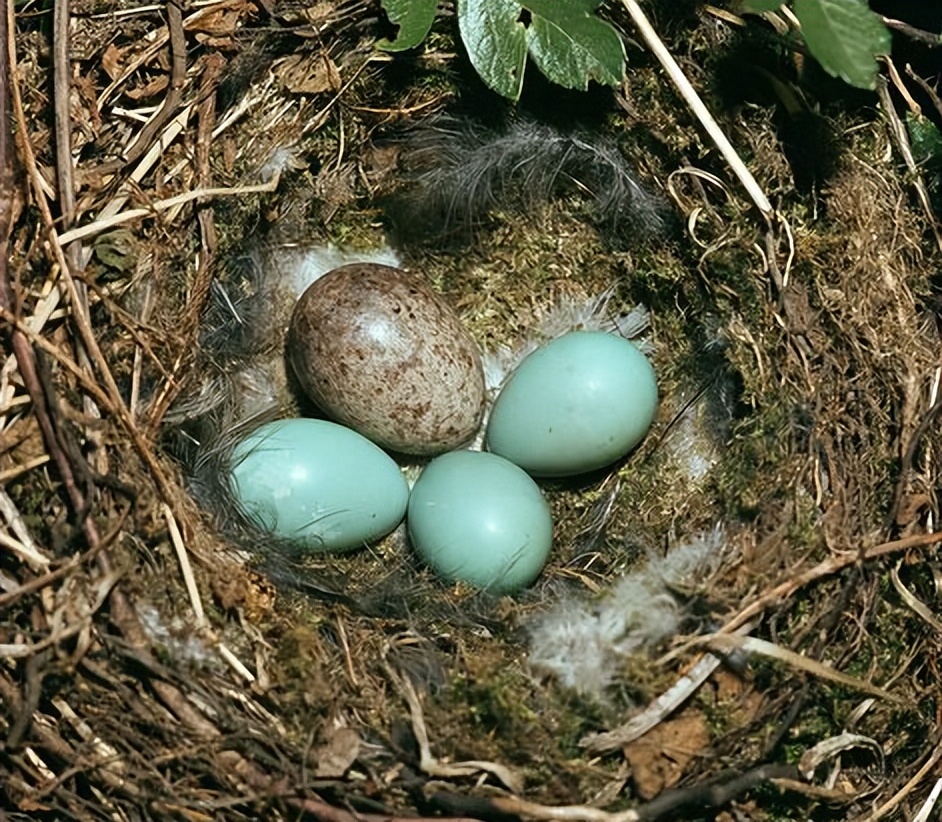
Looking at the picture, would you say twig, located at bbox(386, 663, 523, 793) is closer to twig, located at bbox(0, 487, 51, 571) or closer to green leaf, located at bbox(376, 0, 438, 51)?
twig, located at bbox(0, 487, 51, 571)

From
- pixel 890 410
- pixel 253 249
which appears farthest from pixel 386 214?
pixel 890 410

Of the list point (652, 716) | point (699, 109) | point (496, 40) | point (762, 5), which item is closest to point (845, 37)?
point (762, 5)

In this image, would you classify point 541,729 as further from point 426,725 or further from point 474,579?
point 474,579

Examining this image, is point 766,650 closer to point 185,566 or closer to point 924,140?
point 185,566

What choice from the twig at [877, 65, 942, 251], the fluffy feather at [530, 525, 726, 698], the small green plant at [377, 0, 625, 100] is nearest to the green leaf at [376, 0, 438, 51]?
the small green plant at [377, 0, 625, 100]

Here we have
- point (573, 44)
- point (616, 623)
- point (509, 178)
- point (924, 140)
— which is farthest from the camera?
point (509, 178)

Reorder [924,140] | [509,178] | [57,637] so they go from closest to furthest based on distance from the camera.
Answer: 1. [57,637]
2. [924,140]
3. [509,178]

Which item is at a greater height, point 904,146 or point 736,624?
point 904,146
